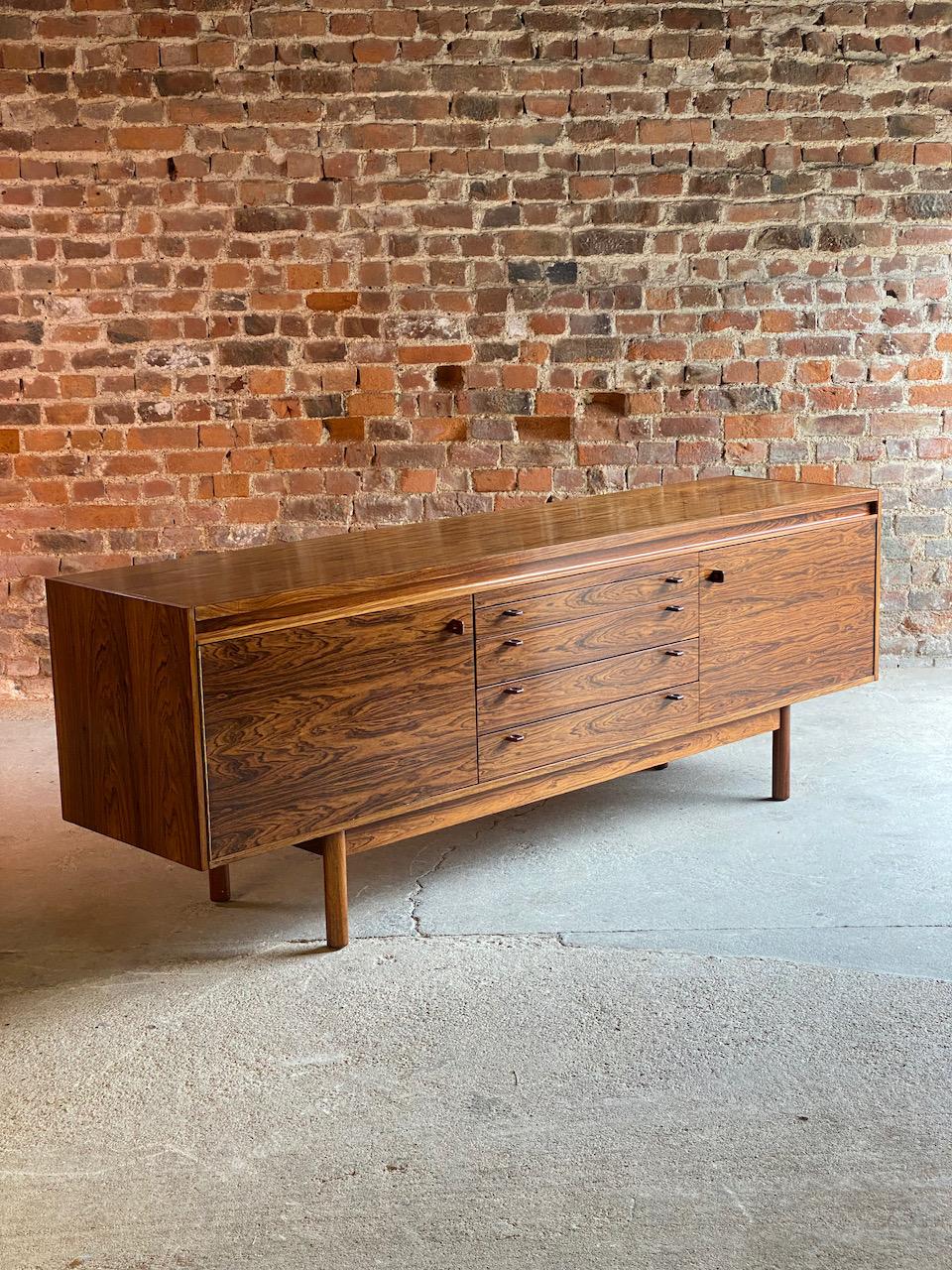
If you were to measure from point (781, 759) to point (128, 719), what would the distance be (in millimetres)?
1997

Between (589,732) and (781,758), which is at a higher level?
(589,732)

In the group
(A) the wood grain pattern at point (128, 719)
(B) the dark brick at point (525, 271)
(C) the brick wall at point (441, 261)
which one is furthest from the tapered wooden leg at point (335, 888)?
(B) the dark brick at point (525, 271)

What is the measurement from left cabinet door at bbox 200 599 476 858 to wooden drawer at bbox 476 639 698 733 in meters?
0.08

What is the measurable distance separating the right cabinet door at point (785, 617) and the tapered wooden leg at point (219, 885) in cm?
129

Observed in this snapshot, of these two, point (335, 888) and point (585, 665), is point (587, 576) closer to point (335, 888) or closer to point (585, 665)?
point (585, 665)

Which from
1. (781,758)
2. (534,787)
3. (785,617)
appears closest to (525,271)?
(785,617)

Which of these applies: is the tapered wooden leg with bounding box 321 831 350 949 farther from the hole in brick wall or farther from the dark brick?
the dark brick

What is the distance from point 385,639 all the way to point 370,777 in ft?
0.98

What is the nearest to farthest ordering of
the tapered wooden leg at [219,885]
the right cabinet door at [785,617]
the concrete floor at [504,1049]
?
the concrete floor at [504,1049] → the tapered wooden leg at [219,885] → the right cabinet door at [785,617]

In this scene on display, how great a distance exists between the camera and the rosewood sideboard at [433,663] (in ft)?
9.41

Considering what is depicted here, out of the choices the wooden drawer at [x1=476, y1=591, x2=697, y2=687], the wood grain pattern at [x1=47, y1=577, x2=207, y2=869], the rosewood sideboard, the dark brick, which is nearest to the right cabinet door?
the rosewood sideboard

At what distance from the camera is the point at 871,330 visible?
5562 millimetres

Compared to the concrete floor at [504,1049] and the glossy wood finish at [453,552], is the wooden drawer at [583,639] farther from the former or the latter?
the concrete floor at [504,1049]

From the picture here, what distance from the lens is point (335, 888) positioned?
3154mm
